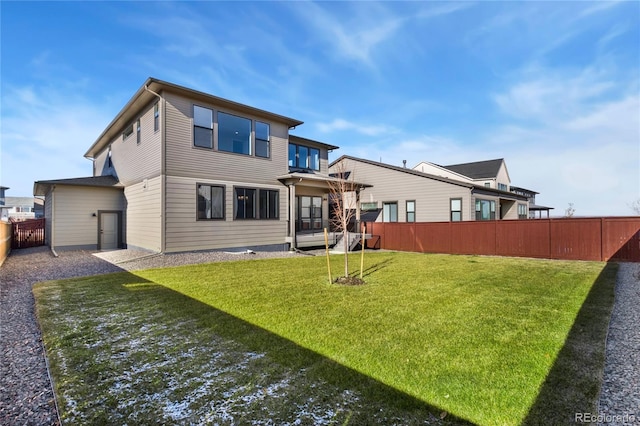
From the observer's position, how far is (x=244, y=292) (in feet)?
21.5

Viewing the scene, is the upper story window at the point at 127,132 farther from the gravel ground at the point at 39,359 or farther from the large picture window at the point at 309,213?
the large picture window at the point at 309,213

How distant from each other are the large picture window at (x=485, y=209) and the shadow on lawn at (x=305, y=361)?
56.3 feet

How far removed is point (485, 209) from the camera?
746 inches

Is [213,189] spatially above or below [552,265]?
above

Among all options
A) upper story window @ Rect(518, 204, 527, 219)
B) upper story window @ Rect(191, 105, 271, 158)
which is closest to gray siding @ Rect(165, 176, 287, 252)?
upper story window @ Rect(191, 105, 271, 158)

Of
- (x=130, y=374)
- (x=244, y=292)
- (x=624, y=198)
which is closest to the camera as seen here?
(x=130, y=374)

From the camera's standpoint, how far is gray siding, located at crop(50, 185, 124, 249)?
1406 cm

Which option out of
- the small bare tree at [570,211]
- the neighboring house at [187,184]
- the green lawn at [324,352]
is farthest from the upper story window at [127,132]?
the small bare tree at [570,211]

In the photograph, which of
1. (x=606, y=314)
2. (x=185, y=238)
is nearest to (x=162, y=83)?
(x=185, y=238)

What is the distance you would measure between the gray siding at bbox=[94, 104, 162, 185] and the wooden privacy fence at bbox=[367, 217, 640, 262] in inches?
482

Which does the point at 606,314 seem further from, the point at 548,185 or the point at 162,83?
the point at 548,185

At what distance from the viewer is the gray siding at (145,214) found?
37.8 feet

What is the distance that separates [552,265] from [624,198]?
2545 centimetres

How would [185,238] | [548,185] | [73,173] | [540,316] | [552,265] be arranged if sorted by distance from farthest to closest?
[548,185], [73,173], [185,238], [552,265], [540,316]
